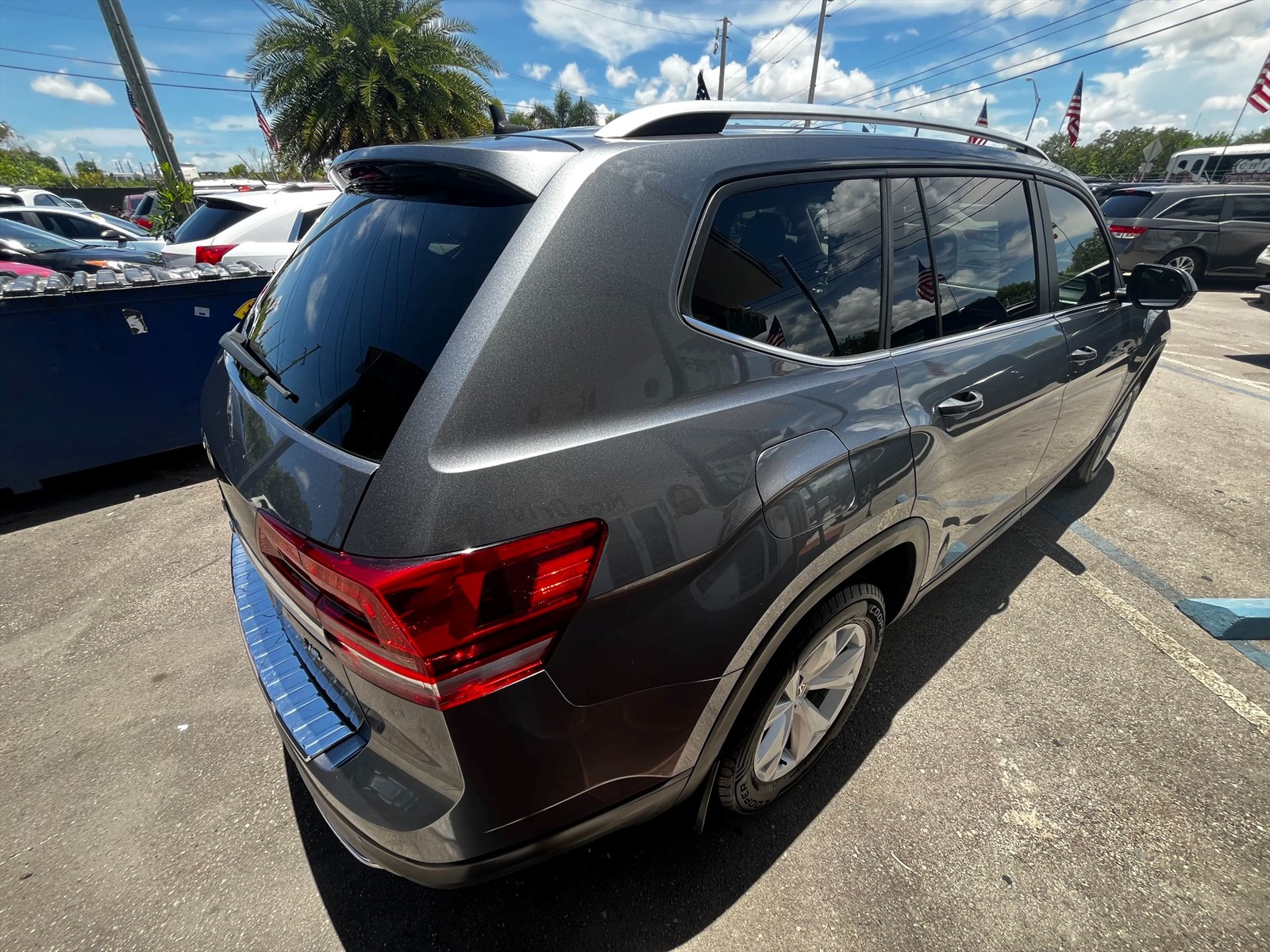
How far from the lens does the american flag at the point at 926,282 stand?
6.18 feet

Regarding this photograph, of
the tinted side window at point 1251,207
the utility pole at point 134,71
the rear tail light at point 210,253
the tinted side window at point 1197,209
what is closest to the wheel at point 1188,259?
the tinted side window at point 1197,209

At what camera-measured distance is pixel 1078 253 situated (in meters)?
2.81

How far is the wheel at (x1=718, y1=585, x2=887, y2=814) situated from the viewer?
5.37 ft

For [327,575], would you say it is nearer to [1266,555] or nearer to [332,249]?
[332,249]

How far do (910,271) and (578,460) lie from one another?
4.44ft

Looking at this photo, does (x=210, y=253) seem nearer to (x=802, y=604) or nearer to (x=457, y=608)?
(x=457, y=608)

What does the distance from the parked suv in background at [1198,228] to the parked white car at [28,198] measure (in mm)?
23402

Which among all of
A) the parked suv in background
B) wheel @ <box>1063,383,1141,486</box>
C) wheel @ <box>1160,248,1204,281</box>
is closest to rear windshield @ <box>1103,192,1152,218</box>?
the parked suv in background

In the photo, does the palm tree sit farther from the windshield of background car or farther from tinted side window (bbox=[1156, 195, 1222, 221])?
tinted side window (bbox=[1156, 195, 1222, 221])

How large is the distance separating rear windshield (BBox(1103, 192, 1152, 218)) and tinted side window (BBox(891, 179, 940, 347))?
542 inches

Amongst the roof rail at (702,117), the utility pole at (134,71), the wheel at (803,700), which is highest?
the utility pole at (134,71)

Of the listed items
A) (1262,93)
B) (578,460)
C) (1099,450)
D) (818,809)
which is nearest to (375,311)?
(578,460)

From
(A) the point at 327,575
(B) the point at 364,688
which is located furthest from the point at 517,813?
(A) the point at 327,575

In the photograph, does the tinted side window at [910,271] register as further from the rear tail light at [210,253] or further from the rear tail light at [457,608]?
the rear tail light at [210,253]
